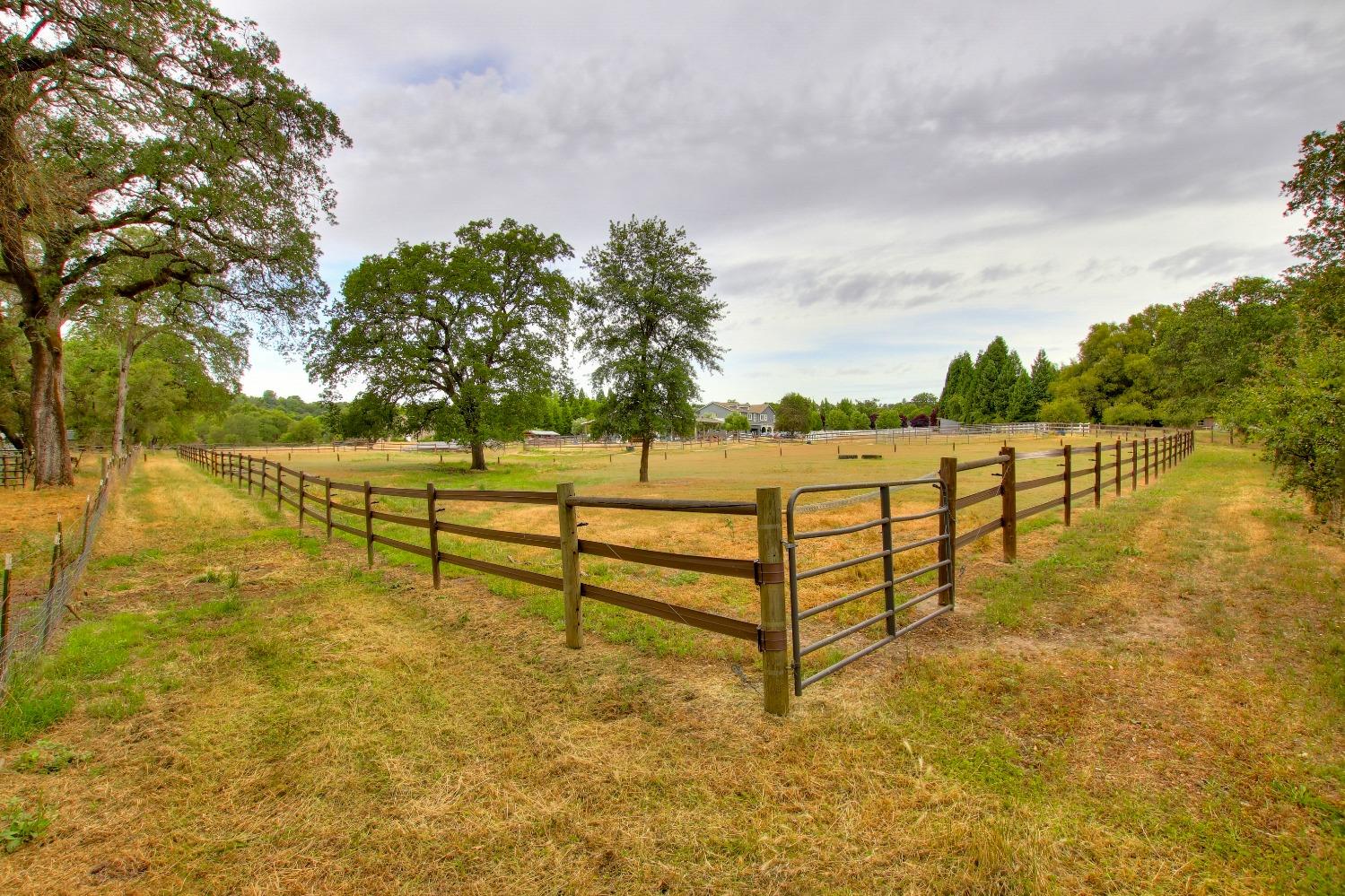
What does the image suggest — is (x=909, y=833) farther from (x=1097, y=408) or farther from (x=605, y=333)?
(x=1097, y=408)

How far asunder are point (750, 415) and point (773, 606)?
11529 centimetres

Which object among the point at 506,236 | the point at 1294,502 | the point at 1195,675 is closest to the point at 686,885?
the point at 1195,675

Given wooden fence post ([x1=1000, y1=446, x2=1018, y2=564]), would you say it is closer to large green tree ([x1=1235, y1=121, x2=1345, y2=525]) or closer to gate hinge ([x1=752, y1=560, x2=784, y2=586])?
large green tree ([x1=1235, y1=121, x2=1345, y2=525])

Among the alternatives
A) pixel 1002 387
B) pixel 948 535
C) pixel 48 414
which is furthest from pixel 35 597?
pixel 1002 387

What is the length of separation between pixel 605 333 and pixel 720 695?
804 inches

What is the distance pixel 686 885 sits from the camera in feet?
7.25

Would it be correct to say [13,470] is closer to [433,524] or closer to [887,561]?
[433,524]

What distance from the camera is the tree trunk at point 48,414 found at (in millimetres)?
17766

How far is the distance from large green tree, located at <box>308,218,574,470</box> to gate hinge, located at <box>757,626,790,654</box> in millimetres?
26189

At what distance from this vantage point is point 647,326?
75.9 ft

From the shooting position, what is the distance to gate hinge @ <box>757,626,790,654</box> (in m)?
3.43

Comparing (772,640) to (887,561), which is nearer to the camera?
(772,640)

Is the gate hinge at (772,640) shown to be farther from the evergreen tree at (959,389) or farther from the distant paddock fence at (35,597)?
the evergreen tree at (959,389)

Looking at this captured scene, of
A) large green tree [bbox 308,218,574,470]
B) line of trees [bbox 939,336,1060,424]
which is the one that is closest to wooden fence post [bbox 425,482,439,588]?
large green tree [bbox 308,218,574,470]
